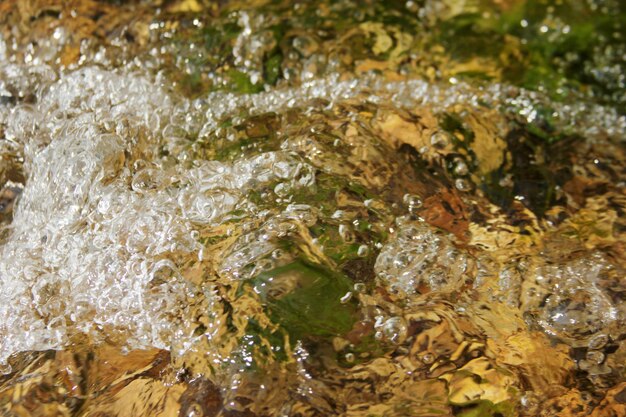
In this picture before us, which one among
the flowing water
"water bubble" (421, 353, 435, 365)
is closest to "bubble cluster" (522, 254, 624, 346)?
the flowing water

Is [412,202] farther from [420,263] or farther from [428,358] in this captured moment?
[428,358]

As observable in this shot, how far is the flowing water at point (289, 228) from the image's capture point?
2.99ft

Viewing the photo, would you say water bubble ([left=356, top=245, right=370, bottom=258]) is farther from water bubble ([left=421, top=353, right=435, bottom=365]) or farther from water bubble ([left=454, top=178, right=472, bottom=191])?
water bubble ([left=454, top=178, right=472, bottom=191])

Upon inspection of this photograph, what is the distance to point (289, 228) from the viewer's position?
0.98 m

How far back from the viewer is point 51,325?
99 centimetres

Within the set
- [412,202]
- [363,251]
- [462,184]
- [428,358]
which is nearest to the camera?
[428,358]

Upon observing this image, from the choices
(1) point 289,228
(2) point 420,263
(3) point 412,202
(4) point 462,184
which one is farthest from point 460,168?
(1) point 289,228

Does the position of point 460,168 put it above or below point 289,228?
below

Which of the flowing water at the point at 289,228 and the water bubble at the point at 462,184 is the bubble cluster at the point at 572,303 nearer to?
the flowing water at the point at 289,228

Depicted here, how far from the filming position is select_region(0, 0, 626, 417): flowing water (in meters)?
0.91

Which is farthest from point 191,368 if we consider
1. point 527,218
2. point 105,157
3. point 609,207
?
point 609,207

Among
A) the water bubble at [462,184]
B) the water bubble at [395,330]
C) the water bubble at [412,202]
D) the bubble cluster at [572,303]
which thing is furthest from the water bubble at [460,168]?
the water bubble at [395,330]

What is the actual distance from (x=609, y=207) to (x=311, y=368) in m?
0.65

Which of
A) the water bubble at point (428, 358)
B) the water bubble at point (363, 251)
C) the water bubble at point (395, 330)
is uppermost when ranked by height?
the water bubble at point (363, 251)
